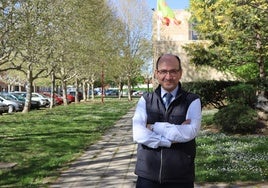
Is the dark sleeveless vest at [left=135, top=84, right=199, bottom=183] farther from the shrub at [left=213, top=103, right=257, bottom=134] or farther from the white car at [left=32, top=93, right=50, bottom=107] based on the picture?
the white car at [left=32, top=93, right=50, bottom=107]

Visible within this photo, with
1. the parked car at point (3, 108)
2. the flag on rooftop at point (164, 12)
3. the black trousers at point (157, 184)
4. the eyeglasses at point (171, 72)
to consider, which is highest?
the flag on rooftop at point (164, 12)

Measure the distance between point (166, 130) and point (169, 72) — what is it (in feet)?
1.53

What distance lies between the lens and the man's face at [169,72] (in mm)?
3338

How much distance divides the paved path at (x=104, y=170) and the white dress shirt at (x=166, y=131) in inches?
145

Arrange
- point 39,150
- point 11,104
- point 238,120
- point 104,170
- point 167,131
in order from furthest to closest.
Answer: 1. point 11,104
2. point 238,120
3. point 39,150
4. point 104,170
5. point 167,131

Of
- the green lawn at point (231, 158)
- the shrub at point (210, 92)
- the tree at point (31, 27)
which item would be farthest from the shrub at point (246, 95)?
the tree at point (31, 27)

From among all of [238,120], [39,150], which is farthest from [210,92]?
[39,150]

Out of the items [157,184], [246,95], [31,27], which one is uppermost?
[31,27]

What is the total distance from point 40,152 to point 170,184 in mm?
7766

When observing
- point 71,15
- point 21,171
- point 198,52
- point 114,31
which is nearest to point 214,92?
point 198,52

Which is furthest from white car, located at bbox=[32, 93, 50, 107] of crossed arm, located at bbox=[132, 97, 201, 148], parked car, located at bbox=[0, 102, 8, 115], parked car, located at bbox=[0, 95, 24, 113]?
crossed arm, located at bbox=[132, 97, 201, 148]

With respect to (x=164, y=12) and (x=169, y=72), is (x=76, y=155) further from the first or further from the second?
(x=164, y=12)

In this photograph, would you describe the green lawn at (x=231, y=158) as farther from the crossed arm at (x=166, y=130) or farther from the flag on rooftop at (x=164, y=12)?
the flag on rooftop at (x=164, y=12)

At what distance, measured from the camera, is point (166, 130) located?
318cm
